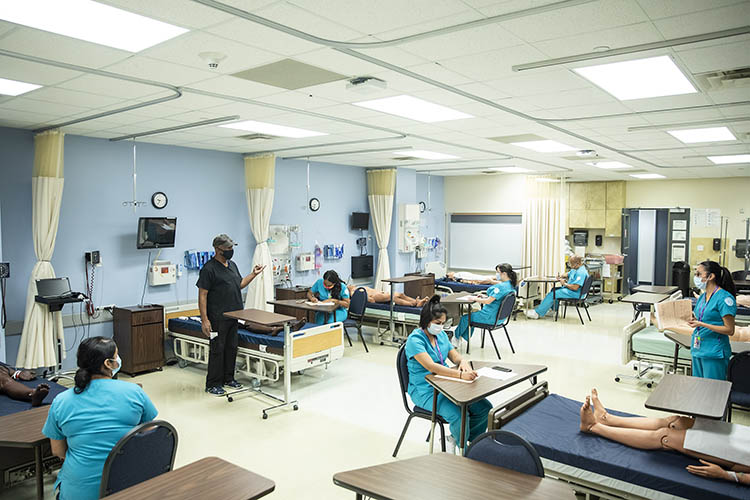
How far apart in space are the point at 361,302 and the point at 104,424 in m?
4.99

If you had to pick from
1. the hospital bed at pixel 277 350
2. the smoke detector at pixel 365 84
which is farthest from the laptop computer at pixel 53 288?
the smoke detector at pixel 365 84

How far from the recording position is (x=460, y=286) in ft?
33.7

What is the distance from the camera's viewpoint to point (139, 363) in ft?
20.4

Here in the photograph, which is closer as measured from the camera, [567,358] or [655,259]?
[567,358]

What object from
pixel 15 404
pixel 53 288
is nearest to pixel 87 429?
pixel 15 404

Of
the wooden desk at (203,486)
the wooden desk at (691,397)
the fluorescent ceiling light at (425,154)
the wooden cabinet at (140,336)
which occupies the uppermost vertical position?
the fluorescent ceiling light at (425,154)

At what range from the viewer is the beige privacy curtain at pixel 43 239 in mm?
5613

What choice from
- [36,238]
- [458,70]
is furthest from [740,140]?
[36,238]

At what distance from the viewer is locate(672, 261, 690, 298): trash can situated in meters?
9.21

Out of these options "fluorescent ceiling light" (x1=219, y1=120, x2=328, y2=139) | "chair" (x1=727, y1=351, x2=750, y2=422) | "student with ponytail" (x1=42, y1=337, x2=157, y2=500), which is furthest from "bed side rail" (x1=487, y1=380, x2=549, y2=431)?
"fluorescent ceiling light" (x1=219, y1=120, x2=328, y2=139)

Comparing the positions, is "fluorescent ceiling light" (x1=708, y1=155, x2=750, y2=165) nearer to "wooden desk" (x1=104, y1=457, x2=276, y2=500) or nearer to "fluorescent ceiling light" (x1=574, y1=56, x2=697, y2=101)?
"fluorescent ceiling light" (x1=574, y1=56, x2=697, y2=101)

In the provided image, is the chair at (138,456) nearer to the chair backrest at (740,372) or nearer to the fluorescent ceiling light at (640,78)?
the fluorescent ceiling light at (640,78)

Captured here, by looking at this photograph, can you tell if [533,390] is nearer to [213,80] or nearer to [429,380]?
[429,380]

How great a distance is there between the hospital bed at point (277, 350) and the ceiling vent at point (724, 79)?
4041 mm
